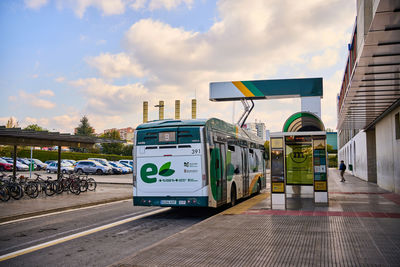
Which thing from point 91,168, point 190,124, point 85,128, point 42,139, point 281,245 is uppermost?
point 85,128

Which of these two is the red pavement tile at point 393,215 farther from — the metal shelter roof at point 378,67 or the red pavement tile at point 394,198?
the metal shelter roof at point 378,67

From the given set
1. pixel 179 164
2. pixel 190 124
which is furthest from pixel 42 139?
pixel 190 124

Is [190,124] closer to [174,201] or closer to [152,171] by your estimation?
[152,171]

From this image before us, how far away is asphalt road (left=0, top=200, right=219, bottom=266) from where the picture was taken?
662 centimetres

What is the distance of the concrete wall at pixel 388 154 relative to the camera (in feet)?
57.2

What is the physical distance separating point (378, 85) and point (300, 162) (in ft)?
Answer: 16.9

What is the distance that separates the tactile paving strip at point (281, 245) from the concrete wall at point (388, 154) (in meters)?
9.25

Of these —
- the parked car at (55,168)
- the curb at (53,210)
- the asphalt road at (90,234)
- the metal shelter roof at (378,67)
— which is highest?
the metal shelter roof at (378,67)

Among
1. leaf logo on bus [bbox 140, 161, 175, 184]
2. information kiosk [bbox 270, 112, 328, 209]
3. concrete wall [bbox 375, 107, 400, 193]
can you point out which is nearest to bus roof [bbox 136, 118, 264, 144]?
leaf logo on bus [bbox 140, 161, 175, 184]

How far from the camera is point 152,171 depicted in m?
11.2

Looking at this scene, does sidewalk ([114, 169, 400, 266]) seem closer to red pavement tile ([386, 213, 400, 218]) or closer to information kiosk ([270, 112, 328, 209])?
red pavement tile ([386, 213, 400, 218])

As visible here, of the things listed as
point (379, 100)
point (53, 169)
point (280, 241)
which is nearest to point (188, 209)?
point (280, 241)

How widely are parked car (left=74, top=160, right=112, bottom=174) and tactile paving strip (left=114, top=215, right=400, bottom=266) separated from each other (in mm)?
37444

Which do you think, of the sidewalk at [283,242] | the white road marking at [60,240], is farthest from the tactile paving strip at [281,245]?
the white road marking at [60,240]
